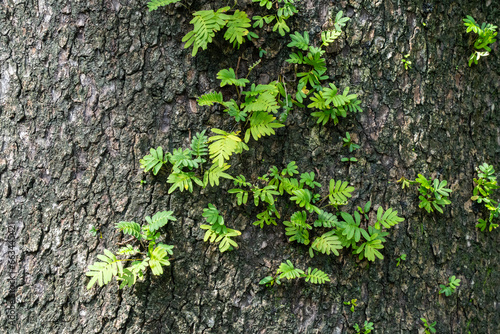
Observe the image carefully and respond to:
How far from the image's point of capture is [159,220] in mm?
1842

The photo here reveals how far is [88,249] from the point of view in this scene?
6.27ft

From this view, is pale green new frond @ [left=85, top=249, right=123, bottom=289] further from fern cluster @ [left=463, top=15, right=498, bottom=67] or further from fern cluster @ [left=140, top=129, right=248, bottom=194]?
fern cluster @ [left=463, top=15, right=498, bottom=67]

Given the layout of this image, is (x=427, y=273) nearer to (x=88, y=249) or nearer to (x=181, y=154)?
(x=181, y=154)

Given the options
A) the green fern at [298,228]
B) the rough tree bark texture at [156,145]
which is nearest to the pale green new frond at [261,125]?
the rough tree bark texture at [156,145]

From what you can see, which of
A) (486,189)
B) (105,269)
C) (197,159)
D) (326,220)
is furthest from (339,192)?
(105,269)

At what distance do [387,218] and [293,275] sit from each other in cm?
59

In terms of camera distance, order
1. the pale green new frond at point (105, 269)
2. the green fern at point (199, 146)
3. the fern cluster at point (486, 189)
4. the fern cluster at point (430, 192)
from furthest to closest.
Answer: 1. the fern cluster at point (486, 189)
2. the fern cluster at point (430, 192)
3. the green fern at point (199, 146)
4. the pale green new frond at point (105, 269)

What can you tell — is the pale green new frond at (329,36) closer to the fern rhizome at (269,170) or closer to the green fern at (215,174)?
the fern rhizome at (269,170)

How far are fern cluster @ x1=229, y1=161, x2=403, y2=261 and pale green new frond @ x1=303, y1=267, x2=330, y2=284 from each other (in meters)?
0.09

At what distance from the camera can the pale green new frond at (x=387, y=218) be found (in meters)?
1.97

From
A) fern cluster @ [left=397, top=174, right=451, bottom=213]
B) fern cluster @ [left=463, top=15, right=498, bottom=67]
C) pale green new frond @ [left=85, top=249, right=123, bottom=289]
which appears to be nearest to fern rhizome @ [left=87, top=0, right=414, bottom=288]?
pale green new frond @ [left=85, top=249, right=123, bottom=289]

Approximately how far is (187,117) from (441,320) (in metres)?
1.82

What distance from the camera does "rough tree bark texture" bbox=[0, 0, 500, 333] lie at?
6.24 ft

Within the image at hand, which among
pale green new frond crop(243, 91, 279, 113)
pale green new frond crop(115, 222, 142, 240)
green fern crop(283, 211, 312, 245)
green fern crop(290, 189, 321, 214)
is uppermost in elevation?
pale green new frond crop(243, 91, 279, 113)
